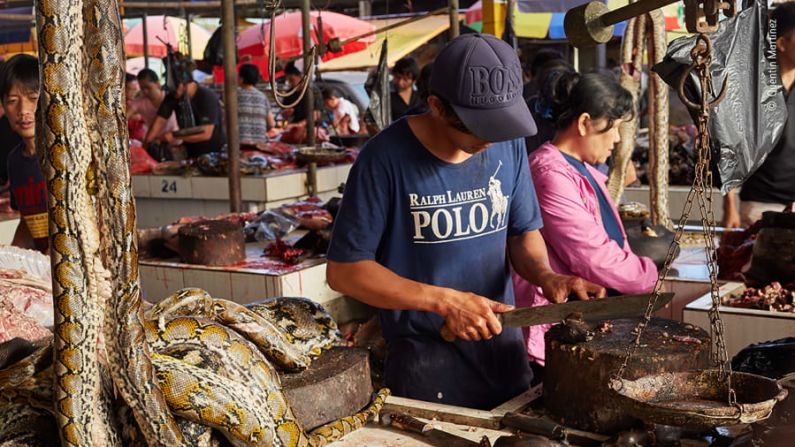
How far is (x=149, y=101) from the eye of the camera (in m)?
10.8

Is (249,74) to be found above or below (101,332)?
above

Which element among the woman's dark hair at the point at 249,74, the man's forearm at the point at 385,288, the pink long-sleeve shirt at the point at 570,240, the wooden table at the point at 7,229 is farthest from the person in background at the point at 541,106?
the wooden table at the point at 7,229

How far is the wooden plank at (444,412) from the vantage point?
8.98 ft

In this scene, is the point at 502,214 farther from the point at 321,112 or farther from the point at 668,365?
the point at 321,112

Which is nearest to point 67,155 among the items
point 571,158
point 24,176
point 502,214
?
point 502,214

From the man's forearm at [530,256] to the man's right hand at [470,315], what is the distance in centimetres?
39

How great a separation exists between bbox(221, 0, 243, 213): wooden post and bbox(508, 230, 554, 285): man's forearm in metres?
3.46

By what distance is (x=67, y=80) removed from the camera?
6.48ft

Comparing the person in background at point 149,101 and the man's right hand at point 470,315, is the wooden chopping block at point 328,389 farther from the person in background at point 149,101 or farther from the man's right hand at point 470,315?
the person in background at point 149,101

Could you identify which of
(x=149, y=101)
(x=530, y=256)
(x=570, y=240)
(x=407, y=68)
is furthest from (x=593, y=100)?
(x=149, y=101)

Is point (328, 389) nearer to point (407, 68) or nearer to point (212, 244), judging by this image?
point (212, 244)

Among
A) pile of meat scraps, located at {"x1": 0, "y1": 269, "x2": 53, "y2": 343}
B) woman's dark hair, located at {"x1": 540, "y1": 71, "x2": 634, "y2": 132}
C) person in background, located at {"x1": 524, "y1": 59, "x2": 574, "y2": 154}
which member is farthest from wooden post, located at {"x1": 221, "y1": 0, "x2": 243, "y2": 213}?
woman's dark hair, located at {"x1": 540, "y1": 71, "x2": 634, "y2": 132}

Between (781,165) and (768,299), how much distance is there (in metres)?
1.41

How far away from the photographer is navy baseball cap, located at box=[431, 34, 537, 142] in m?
2.66
